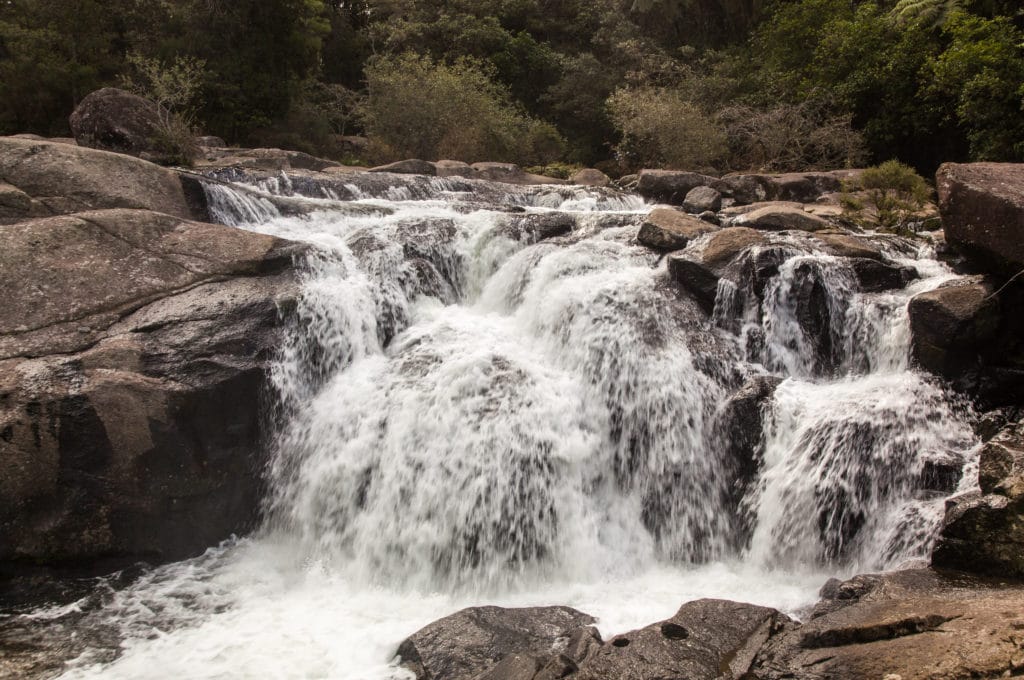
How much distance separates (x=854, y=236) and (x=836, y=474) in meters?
4.56

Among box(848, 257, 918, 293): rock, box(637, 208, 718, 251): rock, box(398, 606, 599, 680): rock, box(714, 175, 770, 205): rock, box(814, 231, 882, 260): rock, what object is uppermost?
box(714, 175, 770, 205): rock

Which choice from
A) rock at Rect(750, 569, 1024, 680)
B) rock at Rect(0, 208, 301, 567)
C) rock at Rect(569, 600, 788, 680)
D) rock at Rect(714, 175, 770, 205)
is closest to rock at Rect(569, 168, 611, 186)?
rock at Rect(714, 175, 770, 205)

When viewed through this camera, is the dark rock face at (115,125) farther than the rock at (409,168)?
No

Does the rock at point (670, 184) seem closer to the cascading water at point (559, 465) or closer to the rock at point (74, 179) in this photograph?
the cascading water at point (559, 465)

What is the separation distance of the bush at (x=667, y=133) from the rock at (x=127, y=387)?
14.3m

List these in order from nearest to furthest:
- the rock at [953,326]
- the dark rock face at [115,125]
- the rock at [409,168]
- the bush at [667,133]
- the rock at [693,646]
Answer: the rock at [693,646], the rock at [953,326], the dark rock face at [115,125], the rock at [409,168], the bush at [667,133]

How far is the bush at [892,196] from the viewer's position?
33.2ft

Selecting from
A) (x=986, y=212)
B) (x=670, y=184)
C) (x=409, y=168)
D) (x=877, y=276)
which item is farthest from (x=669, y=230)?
(x=409, y=168)

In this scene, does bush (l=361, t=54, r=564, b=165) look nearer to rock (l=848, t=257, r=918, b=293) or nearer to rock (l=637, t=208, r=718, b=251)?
rock (l=637, t=208, r=718, b=251)

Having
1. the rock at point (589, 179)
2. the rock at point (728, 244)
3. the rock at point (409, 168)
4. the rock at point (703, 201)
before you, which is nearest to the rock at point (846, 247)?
the rock at point (728, 244)

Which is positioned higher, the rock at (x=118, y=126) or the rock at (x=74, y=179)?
the rock at (x=118, y=126)

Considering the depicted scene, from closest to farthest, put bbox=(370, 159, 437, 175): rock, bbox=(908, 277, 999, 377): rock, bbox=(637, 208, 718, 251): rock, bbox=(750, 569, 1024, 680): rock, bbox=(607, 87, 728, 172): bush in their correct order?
bbox=(750, 569, 1024, 680): rock
bbox=(908, 277, 999, 377): rock
bbox=(637, 208, 718, 251): rock
bbox=(370, 159, 437, 175): rock
bbox=(607, 87, 728, 172): bush

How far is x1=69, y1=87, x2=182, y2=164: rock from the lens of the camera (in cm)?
1345

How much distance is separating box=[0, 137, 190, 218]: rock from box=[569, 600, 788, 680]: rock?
817 cm
